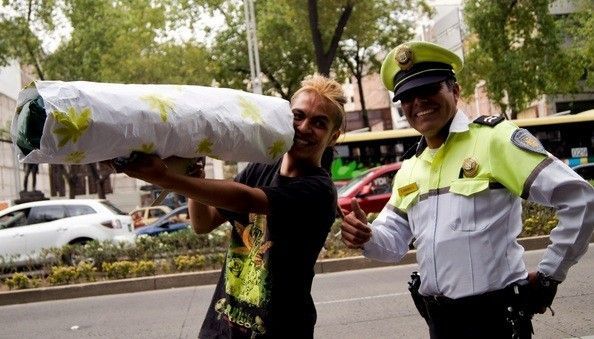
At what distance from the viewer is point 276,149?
2416 millimetres

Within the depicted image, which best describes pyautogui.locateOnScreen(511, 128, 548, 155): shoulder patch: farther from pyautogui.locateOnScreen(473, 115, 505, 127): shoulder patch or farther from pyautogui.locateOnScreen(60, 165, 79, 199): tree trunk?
pyautogui.locateOnScreen(60, 165, 79, 199): tree trunk

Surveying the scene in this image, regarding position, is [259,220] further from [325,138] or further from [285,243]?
[325,138]

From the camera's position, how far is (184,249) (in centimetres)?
1231

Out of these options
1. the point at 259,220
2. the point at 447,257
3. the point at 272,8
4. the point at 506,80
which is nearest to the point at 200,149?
the point at 259,220

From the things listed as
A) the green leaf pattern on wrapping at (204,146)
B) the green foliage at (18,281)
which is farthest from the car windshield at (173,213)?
the green leaf pattern on wrapping at (204,146)

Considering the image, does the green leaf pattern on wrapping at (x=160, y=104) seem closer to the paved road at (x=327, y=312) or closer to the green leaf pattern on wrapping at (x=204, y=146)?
the green leaf pattern on wrapping at (x=204, y=146)

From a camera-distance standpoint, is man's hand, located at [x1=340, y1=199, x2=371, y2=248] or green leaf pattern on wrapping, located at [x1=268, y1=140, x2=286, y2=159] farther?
man's hand, located at [x1=340, y1=199, x2=371, y2=248]

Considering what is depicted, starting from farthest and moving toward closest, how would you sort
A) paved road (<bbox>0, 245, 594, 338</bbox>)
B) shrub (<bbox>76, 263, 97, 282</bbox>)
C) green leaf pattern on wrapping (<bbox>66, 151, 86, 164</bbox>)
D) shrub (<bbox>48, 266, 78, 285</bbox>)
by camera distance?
shrub (<bbox>76, 263, 97, 282</bbox>) < shrub (<bbox>48, 266, 78, 285</bbox>) < paved road (<bbox>0, 245, 594, 338</bbox>) < green leaf pattern on wrapping (<bbox>66, 151, 86, 164</bbox>)

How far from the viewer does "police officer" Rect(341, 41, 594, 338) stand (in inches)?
101

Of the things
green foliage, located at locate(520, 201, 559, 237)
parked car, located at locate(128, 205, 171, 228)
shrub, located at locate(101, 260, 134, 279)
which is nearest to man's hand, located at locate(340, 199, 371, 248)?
shrub, located at locate(101, 260, 134, 279)

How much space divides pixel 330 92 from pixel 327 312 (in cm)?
573

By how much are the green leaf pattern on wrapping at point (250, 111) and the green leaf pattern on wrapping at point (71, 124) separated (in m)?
0.53

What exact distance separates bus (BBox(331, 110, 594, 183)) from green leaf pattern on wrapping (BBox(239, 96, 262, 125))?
21.5 metres

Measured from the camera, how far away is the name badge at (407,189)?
2.93m
